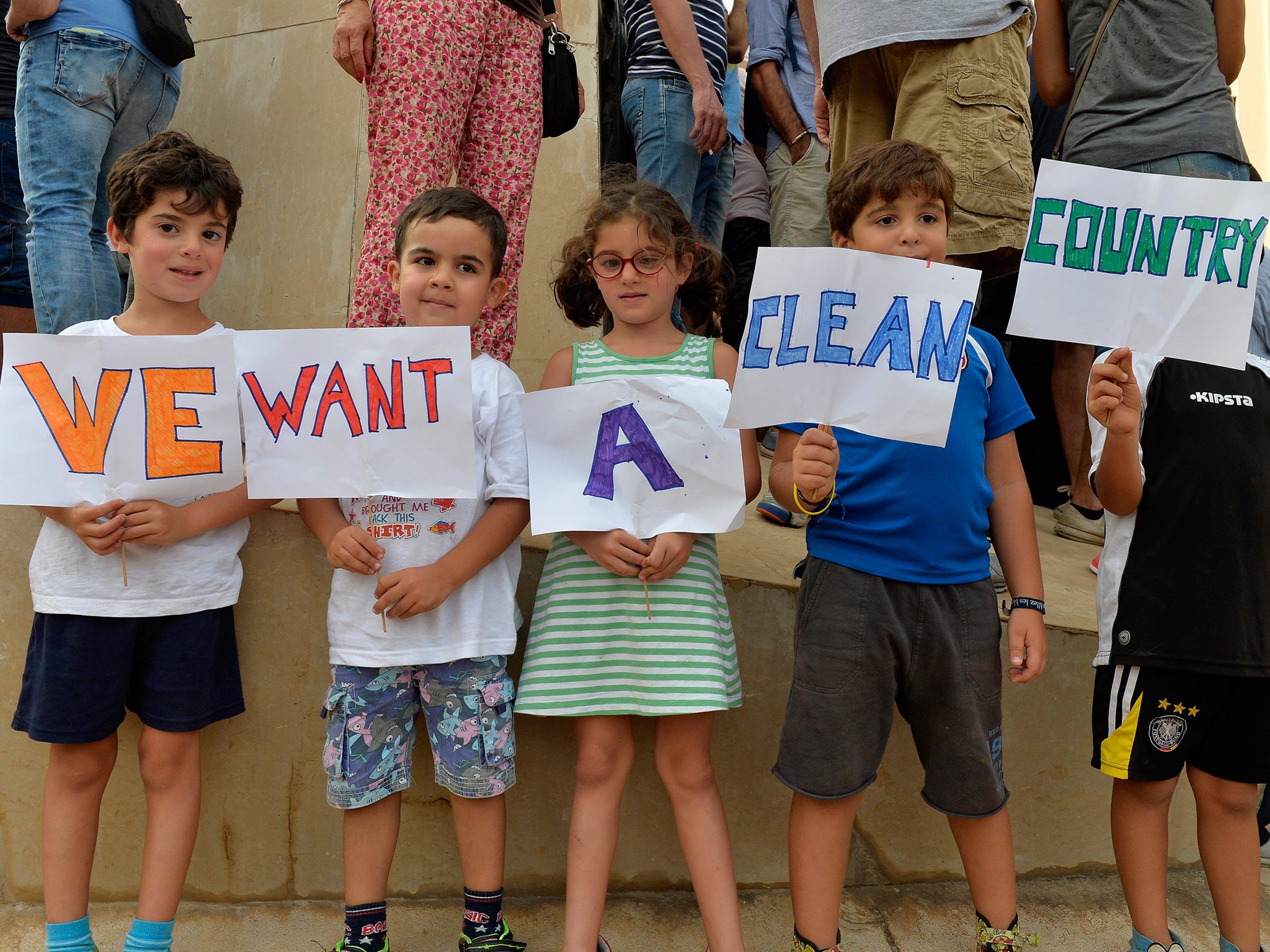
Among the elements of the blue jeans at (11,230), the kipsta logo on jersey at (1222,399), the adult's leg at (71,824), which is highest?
the blue jeans at (11,230)

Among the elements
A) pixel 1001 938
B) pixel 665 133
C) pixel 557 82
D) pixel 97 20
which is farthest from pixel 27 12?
pixel 1001 938

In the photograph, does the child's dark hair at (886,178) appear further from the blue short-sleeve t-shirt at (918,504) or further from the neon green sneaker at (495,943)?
the neon green sneaker at (495,943)

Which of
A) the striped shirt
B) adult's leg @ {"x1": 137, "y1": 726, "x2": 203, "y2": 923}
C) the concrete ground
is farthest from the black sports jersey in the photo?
adult's leg @ {"x1": 137, "y1": 726, "x2": 203, "y2": 923}

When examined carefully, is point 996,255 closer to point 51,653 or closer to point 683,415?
point 683,415

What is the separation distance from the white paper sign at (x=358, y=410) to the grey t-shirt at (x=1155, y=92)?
1.82 metres

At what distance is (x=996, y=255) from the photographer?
7.90 ft

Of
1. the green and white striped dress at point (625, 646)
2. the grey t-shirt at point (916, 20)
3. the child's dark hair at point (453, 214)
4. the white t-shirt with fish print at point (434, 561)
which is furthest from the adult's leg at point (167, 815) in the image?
the grey t-shirt at point (916, 20)

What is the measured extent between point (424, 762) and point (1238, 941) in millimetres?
1667

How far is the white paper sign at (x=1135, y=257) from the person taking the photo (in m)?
1.69

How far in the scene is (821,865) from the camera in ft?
5.82

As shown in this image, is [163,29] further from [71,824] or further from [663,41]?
[71,824]

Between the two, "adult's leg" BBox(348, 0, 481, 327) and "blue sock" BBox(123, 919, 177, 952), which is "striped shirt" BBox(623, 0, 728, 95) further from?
"blue sock" BBox(123, 919, 177, 952)

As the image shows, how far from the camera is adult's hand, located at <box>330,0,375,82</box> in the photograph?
2.27 meters

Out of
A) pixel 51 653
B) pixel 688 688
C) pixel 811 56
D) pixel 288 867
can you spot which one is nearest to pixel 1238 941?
pixel 688 688
